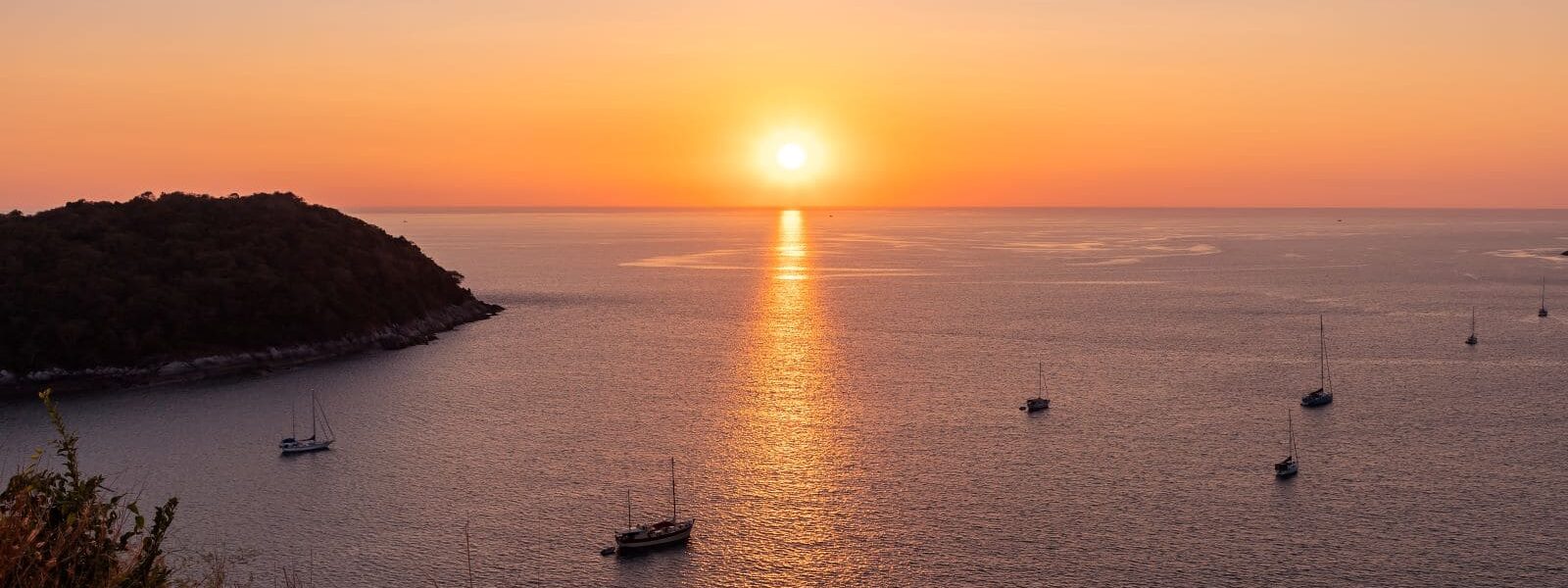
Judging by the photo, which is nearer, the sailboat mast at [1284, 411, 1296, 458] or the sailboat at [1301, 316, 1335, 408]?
the sailboat mast at [1284, 411, 1296, 458]

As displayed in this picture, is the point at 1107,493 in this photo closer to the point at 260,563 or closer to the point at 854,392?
the point at 854,392

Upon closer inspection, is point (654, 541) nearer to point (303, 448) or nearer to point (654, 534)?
point (654, 534)

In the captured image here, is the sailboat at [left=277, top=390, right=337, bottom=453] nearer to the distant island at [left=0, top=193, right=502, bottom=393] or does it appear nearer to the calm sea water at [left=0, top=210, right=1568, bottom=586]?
the calm sea water at [left=0, top=210, right=1568, bottom=586]

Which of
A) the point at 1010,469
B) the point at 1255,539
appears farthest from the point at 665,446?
the point at 1255,539

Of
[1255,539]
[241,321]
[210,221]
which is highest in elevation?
[210,221]

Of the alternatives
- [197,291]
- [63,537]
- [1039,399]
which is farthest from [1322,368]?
[197,291]

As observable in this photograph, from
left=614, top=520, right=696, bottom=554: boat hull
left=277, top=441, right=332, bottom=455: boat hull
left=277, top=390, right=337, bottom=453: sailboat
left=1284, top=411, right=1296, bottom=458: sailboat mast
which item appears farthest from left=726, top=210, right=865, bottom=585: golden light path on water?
left=1284, top=411, right=1296, bottom=458: sailboat mast
